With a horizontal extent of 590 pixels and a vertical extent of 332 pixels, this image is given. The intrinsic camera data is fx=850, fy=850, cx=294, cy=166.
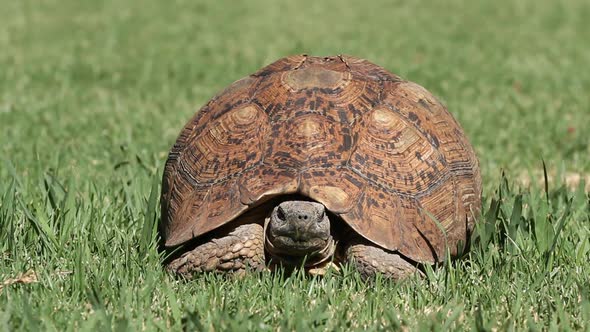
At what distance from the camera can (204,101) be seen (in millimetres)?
7711

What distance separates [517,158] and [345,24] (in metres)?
6.29

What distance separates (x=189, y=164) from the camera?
153 inches

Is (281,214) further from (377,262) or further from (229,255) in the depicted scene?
(377,262)

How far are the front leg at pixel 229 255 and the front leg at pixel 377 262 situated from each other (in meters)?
0.40

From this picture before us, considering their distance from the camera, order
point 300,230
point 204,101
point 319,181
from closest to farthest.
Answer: point 300,230, point 319,181, point 204,101

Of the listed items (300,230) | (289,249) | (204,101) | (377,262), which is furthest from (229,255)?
(204,101)

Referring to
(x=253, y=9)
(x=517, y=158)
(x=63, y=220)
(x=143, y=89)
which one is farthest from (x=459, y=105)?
(x=253, y=9)

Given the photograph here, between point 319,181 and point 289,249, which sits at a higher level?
point 319,181

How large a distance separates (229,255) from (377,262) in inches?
24.5

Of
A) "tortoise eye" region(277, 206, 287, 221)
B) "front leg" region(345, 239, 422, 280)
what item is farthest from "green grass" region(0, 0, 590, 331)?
"tortoise eye" region(277, 206, 287, 221)

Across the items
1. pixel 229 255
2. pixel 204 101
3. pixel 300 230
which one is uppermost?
pixel 204 101

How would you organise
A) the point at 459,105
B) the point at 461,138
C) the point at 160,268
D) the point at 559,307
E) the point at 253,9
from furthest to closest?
1. the point at 253,9
2. the point at 459,105
3. the point at 461,138
4. the point at 160,268
5. the point at 559,307

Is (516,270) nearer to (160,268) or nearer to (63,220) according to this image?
(160,268)

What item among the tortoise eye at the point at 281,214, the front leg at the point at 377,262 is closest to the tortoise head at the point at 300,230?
the tortoise eye at the point at 281,214
